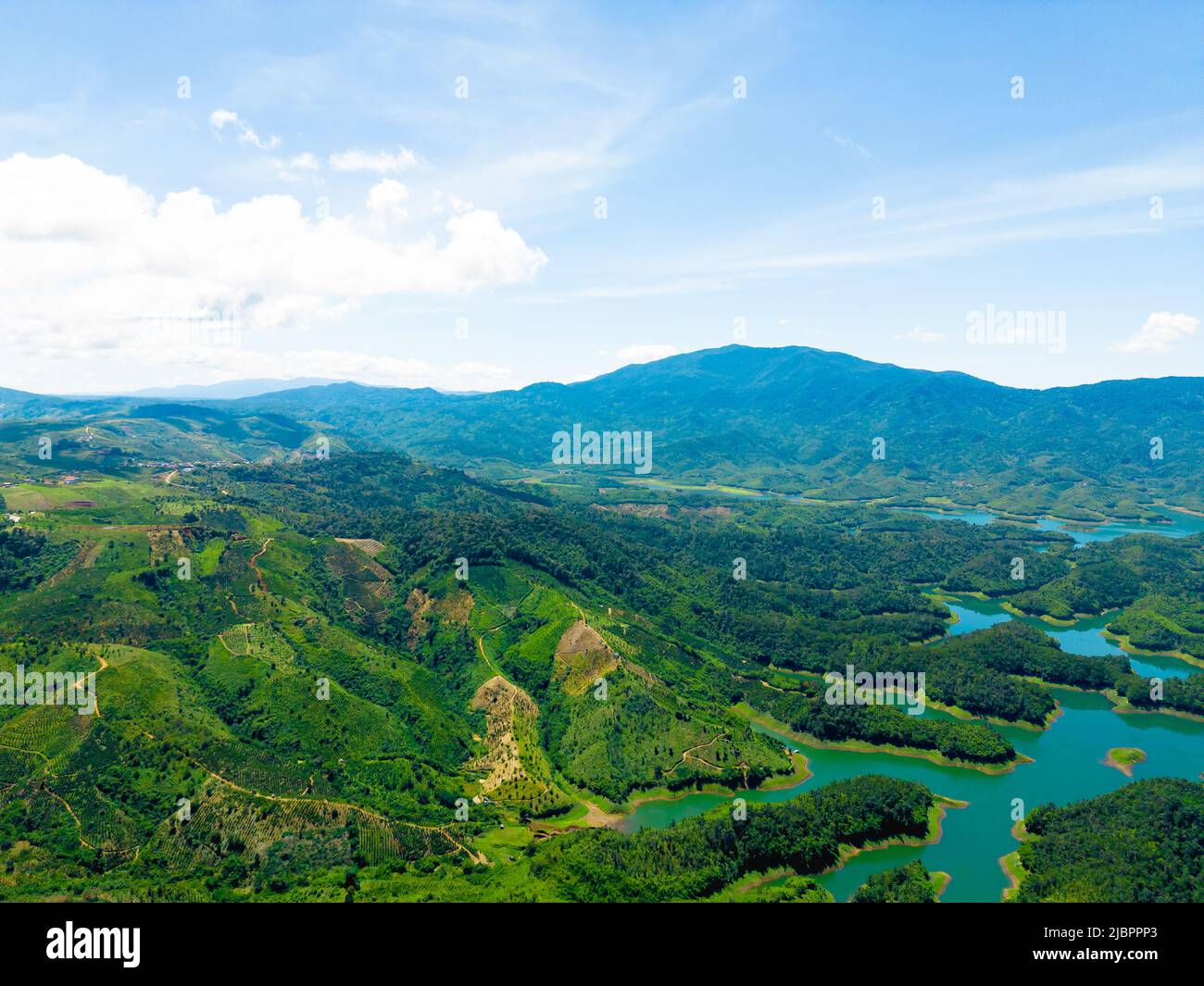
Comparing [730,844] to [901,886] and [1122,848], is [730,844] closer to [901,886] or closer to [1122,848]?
[901,886]

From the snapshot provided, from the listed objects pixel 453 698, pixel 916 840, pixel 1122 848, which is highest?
pixel 453 698

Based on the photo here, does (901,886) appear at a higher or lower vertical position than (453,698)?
lower

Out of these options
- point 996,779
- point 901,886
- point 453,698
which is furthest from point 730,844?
point 453,698

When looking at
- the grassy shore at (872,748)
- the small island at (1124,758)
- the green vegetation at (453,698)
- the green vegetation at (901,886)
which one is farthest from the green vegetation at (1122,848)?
the small island at (1124,758)

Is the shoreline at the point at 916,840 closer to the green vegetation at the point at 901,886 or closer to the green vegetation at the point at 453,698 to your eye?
the green vegetation at the point at 453,698

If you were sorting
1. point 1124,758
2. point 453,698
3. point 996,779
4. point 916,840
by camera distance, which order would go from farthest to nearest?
point 453,698 → point 1124,758 → point 996,779 → point 916,840

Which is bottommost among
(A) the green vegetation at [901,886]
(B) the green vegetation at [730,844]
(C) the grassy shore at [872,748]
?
(C) the grassy shore at [872,748]
